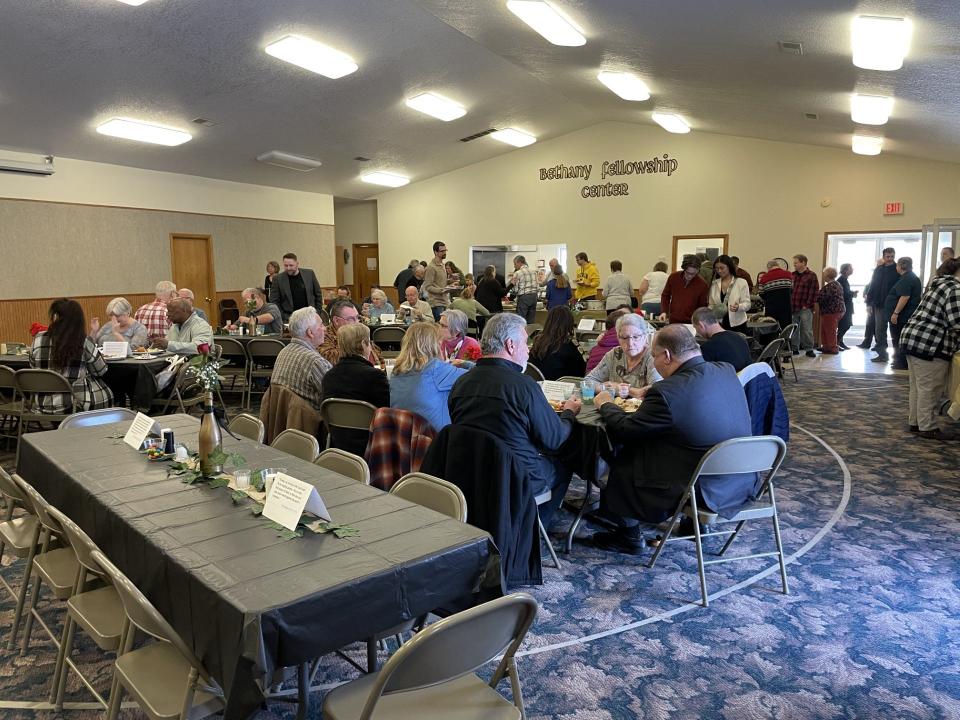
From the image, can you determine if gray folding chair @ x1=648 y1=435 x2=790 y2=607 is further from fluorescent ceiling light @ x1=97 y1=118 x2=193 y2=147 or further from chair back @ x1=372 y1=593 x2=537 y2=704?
fluorescent ceiling light @ x1=97 y1=118 x2=193 y2=147

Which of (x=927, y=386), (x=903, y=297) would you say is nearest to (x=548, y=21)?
(x=927, y=386)

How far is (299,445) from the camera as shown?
330cm

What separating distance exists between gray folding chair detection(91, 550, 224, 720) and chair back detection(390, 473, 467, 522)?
34.6 inches

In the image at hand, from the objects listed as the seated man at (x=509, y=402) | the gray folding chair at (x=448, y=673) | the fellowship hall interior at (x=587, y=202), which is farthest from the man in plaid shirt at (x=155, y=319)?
the gray folding chair at (x=448, y=673)

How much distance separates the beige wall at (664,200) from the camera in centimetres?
1171

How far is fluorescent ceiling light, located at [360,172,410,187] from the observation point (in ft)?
46.8

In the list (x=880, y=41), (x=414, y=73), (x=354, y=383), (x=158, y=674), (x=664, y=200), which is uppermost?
(x=414, y=73)

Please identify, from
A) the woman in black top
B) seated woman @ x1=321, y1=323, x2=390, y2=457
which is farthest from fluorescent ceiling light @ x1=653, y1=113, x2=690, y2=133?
seated woman @ x1=321, y1=323, x2=390, y2=457

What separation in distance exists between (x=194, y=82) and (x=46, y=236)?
3.87 meters

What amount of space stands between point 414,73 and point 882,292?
7611 mm

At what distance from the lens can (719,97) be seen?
891 centimetres

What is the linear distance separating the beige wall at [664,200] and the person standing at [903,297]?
2334 mm

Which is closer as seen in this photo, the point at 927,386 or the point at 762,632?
the point at 762,632

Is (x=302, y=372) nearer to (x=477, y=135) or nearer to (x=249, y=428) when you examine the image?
(x=249, y=428)
